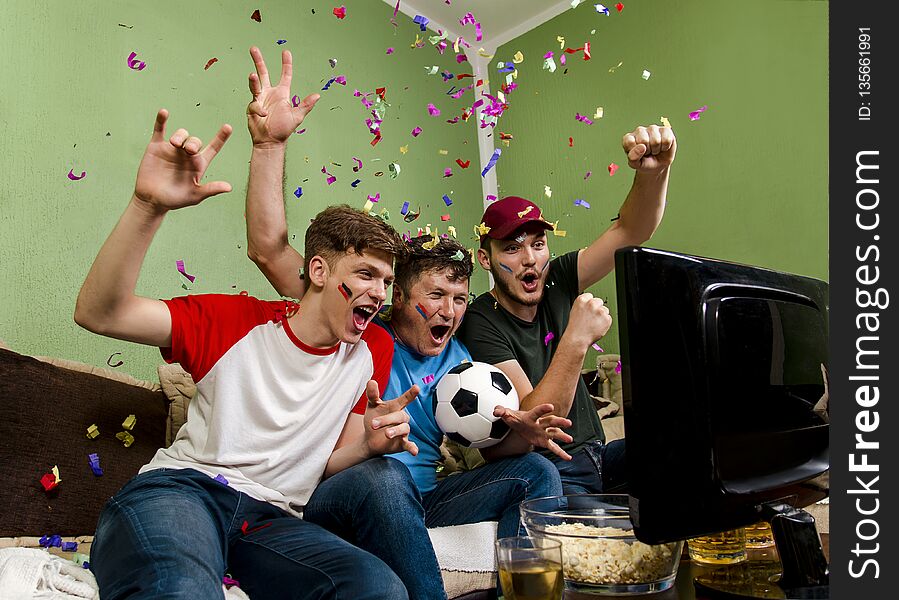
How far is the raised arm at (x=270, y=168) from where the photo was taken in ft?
5.09

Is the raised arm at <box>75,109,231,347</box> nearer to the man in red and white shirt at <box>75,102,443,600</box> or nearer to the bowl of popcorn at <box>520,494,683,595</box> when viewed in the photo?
the man in red and white shirt at <box>75,102,443,600</box>

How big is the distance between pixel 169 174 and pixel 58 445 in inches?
28.9

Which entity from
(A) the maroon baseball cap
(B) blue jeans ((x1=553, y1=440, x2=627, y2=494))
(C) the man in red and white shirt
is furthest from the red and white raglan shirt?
(A) the maroon baseball cap

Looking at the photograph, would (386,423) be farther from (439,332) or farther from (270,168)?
(270,168)

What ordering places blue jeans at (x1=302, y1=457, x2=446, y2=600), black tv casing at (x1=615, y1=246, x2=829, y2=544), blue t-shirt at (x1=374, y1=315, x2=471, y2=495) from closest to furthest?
black tv casing at (x1=615, y1=246, x2=829, y2=544), blue jeans at (x1=302, y1=457, x2=446, y2=600), blue t-shirt at (x1=374, y1=315, x2=471, y2=495)

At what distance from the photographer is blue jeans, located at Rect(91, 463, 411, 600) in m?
0.96

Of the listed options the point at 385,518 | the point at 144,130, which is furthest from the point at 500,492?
the point at 144,130

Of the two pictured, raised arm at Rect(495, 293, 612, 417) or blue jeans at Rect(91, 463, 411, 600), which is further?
raised arm at Rect(495, 293, 612, 417)

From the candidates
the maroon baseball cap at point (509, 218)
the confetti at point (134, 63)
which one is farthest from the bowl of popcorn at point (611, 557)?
the confetti at point (134, 63)

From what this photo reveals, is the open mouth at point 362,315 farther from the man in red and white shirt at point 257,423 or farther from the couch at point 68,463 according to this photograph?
the couch at point 68,463

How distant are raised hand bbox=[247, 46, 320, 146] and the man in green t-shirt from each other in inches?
27.8

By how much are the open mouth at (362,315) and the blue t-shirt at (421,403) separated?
0.25m

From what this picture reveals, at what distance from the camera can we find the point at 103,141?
2.12m

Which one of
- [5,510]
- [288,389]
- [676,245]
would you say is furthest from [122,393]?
[676,245]
